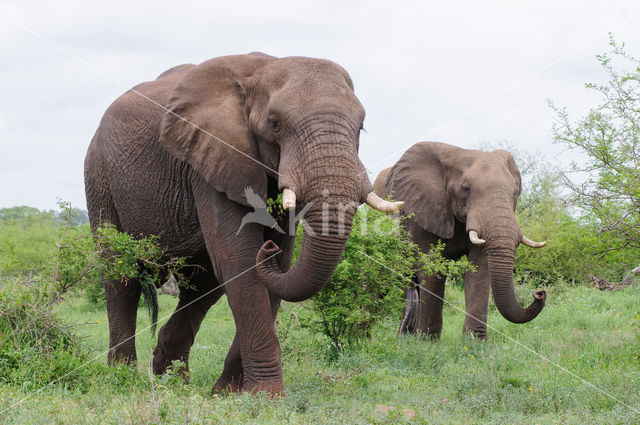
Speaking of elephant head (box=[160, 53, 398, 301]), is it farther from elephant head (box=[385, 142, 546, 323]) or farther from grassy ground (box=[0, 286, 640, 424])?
elephant head (box=[385, 142, 546, 323])

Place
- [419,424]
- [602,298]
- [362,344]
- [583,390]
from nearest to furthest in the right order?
[419,424] < [583,390] < [362,344] < [602,298]

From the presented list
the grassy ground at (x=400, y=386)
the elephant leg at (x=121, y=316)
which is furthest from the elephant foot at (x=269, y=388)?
the elephant leg at (x=121, y=316)

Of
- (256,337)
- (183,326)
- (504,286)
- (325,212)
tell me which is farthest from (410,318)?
A: (325,212)

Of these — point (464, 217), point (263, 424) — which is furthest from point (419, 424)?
point (464, 217)

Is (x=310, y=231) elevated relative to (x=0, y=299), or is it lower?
elevated

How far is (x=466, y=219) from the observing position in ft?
35.4

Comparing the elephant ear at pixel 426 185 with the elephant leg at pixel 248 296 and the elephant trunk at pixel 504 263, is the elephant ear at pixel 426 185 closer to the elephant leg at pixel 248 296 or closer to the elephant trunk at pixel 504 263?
the elephant trunk at pixel 504 263

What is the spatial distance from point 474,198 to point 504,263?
1.25 meters

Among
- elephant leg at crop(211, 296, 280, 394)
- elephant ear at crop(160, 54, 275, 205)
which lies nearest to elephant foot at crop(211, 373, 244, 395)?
elephant leg at crop(211, 296, 280, 394)

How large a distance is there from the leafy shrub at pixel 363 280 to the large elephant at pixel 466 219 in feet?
2.51

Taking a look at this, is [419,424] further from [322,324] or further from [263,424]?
[322,324]

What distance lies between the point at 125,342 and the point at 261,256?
3214mm

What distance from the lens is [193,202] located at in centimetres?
689

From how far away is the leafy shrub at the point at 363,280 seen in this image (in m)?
8.82
